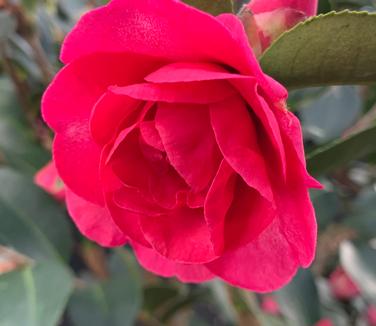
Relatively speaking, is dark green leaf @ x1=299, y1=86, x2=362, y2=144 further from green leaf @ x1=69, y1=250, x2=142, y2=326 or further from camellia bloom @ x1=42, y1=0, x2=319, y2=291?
camellia bloom @ x1=42, y1=0, x2=319, y2=291

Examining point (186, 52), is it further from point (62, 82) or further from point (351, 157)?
point (351, 157)

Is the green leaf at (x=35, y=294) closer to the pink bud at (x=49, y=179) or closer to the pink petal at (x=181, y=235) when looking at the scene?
the pink bud at (x=49, y=179)

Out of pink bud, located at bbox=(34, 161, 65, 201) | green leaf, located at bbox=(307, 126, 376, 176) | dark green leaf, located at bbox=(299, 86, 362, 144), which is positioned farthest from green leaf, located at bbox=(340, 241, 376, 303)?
pink bud, located at bbox=(34, 161, 65, 201)

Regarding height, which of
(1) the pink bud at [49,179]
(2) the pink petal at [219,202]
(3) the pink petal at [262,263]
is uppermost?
(2) the pink petal at [219,202]

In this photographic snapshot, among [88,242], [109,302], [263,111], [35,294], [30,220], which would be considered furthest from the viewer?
[88,242]

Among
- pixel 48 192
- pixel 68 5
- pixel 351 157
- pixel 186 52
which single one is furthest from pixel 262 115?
pixel 68 5

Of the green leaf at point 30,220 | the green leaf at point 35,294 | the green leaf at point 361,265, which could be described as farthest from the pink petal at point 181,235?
the green leaf at point 361,265

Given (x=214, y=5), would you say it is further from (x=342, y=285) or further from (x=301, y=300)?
(x=342, y=285)

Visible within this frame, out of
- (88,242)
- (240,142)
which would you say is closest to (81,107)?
(240,142)
